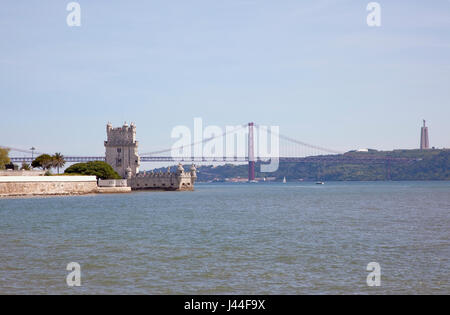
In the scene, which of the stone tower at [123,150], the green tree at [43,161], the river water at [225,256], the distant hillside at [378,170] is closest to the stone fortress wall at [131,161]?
the stone tower at [123,150]

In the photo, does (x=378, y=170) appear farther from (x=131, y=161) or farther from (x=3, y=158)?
(x=3, y=158)

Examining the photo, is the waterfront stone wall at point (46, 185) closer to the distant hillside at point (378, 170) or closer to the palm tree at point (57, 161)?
the palm tree at point (57, 161)

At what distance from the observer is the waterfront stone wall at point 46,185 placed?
187 ft

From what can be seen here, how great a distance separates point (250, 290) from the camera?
517 inches

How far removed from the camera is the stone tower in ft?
290

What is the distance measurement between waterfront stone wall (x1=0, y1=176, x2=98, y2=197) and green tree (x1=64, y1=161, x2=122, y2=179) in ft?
16.8

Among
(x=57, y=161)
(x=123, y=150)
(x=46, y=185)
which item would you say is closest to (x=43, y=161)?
(x=57, y=161)

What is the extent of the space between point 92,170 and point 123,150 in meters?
12.7

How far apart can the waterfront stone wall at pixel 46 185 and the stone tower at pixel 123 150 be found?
16698 millimetres

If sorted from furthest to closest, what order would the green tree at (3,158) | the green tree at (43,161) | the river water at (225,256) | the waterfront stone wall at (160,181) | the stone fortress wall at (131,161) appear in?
the stone fortress wall at (131,161) → the waterfront stone wall at (160,181) → the green tree at (3,158) → the green tree at (43,161) → the river water at (225,256)
